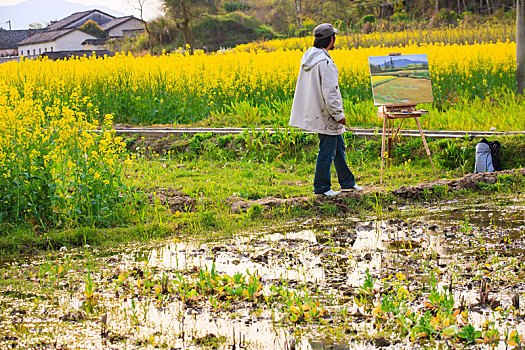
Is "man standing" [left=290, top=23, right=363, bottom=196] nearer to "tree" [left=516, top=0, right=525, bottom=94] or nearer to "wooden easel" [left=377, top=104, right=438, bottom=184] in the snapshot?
"wooden easel" [left=377, top=104, right=438, bottom=184]

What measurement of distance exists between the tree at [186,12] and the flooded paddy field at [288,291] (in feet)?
153

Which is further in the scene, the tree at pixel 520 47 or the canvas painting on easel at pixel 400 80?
the tree at pixel 520 47

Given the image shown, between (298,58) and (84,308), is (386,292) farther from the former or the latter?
(298,58)

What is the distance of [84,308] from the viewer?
4.93 m

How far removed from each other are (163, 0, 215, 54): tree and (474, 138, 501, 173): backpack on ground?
44.0m

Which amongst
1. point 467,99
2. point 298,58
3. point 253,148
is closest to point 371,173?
point 253,148

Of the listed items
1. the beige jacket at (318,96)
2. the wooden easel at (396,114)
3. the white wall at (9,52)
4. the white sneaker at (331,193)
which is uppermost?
the white wall at (9,52)

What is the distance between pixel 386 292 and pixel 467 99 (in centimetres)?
922

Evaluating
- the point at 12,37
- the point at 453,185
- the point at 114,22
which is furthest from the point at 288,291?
the point at 12,37

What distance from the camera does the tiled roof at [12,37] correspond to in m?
82.3

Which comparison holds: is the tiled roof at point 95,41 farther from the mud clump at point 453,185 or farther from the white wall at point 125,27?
the mud clump at point 453,185

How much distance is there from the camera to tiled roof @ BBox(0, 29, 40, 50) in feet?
270

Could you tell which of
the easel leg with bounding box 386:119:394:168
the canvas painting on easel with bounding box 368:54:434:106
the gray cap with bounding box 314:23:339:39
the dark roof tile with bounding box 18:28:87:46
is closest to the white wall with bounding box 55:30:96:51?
the dark roof tile with bounding box 18:28:87:46

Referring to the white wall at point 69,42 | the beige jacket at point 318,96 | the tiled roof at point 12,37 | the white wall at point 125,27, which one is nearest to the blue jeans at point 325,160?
the beige jacket at point 318,96
